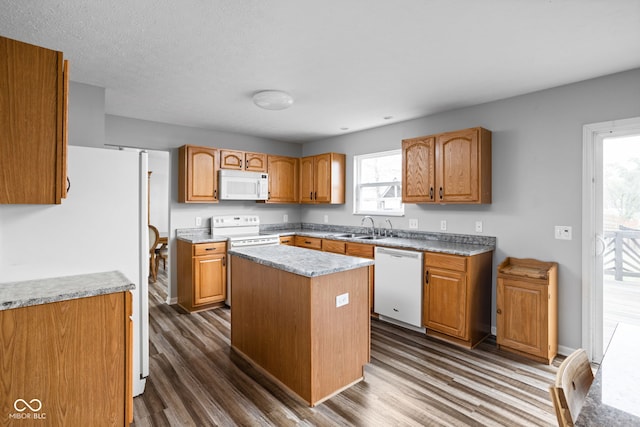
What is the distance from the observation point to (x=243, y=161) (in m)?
4.83

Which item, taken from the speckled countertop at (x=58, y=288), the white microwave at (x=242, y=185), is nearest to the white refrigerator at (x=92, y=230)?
the speckled countertop at (x=58, y=288)

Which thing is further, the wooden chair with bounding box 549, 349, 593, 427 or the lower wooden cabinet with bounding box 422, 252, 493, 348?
the lower wooden cabinet with bounding box 422, 252, 493, 348

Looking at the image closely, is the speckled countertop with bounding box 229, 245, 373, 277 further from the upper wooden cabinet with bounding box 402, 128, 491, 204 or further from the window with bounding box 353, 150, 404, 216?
the window with bounding box 353, 150, 404, 216

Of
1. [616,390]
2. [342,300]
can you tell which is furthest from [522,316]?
[616,390]

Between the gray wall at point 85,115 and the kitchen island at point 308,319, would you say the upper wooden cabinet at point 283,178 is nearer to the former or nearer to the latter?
the gray wall at point 85,115

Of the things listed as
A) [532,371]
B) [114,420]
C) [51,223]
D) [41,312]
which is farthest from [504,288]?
[51,223]

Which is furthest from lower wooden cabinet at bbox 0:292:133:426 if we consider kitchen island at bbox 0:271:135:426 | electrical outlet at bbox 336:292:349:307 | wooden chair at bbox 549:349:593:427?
wooden chair at bbox 549:349:593:427

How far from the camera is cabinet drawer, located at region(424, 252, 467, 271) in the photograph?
3.09 metres

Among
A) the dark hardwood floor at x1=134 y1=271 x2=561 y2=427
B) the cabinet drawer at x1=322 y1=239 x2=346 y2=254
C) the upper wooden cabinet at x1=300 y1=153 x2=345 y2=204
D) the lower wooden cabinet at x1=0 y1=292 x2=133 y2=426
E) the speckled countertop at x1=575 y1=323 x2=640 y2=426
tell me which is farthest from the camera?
the upper wooden cabinet at x1=300 y1=153 x2=345 y2=204

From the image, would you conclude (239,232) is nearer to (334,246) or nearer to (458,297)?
(334,246)

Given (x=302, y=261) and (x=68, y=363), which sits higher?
A: (x=302, y=261)

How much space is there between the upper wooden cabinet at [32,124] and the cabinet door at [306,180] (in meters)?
3.77

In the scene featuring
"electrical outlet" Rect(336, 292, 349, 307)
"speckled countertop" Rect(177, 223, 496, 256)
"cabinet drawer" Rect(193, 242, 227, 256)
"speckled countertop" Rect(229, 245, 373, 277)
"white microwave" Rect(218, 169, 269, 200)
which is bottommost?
"electrical outlet" Rect(336, 292, 349, 307)

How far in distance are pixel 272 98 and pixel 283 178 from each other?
90.0 inches
